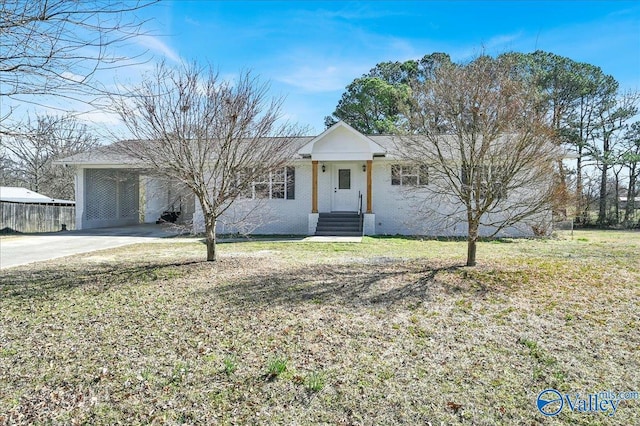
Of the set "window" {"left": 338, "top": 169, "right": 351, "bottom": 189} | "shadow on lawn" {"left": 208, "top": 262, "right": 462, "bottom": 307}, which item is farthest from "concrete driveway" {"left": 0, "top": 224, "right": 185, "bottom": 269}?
"window" {"left": 338, "top": 169, "right": 351, "bottom": 189}

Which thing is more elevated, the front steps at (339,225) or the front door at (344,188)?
the front door at (344,188)

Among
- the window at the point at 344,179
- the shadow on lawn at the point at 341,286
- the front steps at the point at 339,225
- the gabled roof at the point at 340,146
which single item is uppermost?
the gabled roof at the point at 340,146

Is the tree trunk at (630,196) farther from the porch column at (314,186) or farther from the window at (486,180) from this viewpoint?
the window at (486,180)

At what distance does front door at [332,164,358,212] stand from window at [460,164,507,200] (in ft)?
29.3

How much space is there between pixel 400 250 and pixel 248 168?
16.5 feet

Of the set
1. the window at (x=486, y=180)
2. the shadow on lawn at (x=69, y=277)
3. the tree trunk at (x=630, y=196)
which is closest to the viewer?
the shadow on lawn at (x=69, y=277)

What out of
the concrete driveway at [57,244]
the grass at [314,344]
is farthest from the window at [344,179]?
the grass at [314,344]

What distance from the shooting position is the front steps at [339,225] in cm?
1526

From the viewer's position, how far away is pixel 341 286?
6930 millimetres

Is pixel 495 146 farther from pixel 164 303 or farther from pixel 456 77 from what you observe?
pixel 164 303

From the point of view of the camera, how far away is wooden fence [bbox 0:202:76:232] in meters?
18.0

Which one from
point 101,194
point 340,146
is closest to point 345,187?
point 340,146

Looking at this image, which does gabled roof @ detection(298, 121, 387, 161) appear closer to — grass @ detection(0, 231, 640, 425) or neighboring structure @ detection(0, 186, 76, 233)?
grass @ detection(0, 231, 640, 425)

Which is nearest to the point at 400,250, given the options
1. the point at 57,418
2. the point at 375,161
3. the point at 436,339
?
the point at 375,161
